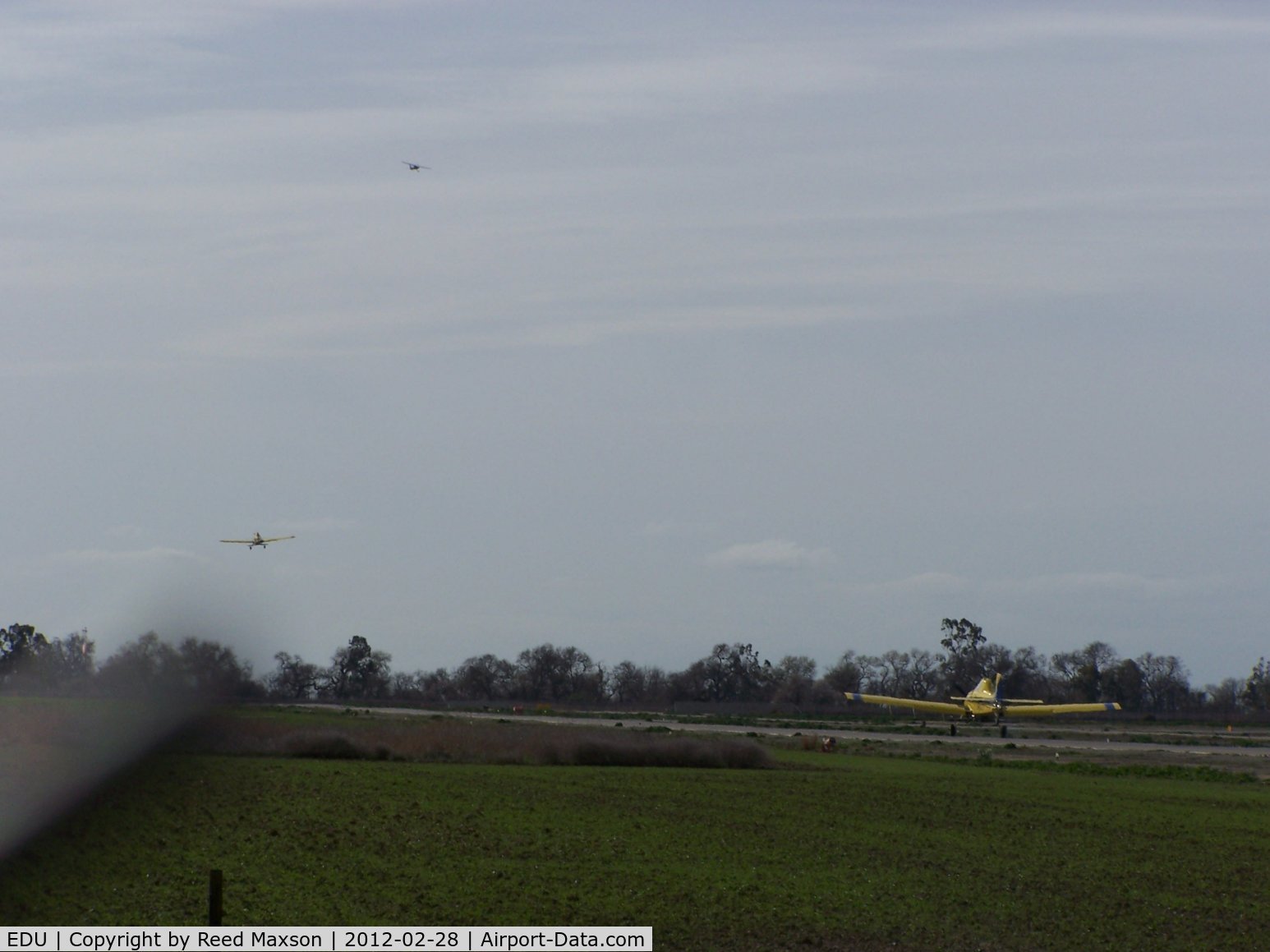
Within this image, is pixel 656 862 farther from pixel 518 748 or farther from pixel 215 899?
pixel 518 748

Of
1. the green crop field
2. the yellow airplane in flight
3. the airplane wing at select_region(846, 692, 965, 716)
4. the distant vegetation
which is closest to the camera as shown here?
the green crop field

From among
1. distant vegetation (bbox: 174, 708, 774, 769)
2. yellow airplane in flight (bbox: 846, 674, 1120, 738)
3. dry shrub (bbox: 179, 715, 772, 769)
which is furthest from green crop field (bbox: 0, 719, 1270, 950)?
yellow airplane in flight (bbox: 846, 674, 1120, 738)

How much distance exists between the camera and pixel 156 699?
10.0m

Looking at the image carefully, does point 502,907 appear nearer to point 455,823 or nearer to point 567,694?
point 455,823

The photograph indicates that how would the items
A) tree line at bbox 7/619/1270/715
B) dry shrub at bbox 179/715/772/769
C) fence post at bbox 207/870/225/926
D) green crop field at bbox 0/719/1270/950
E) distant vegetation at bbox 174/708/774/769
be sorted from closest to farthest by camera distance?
fence post at bbox 207/870/225/926 → green crop field at bbox 0/719/1270/950 → distant vegetation at bbox 174/708/774/769 → dry shrub at bbox 179/715/772/769 → tree line at bbox 7/619/1270/715

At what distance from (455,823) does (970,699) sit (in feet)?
225

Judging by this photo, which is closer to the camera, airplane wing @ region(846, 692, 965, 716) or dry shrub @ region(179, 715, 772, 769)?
dry shrub @ region(179, 715, 772, 769)

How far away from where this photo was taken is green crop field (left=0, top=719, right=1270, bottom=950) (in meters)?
16.2

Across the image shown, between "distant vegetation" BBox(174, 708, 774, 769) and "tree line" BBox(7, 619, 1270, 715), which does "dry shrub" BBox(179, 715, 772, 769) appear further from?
"tree line" BBox(7, 619, 1270, 715)

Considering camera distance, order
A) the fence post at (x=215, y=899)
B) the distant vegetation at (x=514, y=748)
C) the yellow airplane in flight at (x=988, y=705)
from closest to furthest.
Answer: the fence post at (x=215, y=899)
the distant vegetation at (x=514, y=748)
the yellow airplane in flight at (x=988, y=705)

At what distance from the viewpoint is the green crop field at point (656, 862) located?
16234 mm

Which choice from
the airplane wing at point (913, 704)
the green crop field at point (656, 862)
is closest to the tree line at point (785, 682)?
the airplane wing at point (913, 704)

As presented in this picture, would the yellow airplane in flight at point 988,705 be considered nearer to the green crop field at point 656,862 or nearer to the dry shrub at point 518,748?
the dry shrub at point 518,748

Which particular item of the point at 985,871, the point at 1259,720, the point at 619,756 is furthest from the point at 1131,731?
the point at 985,871
